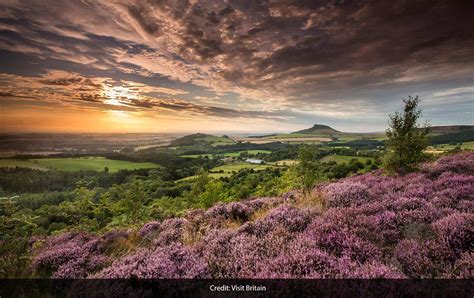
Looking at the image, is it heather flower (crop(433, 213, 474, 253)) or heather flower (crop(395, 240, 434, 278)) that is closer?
heather flower (crop(395, 240, 434, 278))

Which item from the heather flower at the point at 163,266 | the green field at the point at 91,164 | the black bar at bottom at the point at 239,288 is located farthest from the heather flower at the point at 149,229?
the green field at the point at 91,164

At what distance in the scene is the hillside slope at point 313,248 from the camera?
3.77 meters

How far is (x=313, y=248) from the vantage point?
4.34 m

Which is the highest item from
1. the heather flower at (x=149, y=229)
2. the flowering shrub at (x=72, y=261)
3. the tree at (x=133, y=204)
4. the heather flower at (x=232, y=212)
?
the heather flower at (x=232, y=212)

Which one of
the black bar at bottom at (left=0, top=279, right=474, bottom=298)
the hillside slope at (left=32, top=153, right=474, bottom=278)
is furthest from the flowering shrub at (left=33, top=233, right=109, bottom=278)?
the black bar at bottom at (left=0, top=279, right=474, bottom=298)

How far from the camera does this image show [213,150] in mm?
172250

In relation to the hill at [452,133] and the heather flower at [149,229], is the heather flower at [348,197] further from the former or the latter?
the hill at [452,133]

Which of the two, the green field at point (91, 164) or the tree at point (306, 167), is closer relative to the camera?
the tree at point (306, 167)

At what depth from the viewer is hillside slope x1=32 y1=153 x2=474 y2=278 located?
377 centimetres

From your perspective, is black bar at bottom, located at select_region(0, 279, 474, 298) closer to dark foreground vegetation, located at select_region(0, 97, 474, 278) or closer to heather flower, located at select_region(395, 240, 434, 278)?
dark foreground vegetation, located at select_region(0, 97, 474, 278)

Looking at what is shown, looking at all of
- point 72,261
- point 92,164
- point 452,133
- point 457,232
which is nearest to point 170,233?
point 72,261

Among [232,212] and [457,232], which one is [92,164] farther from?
[457,232]

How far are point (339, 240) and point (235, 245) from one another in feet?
7.32

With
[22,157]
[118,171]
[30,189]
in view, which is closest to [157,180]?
[118,171]
